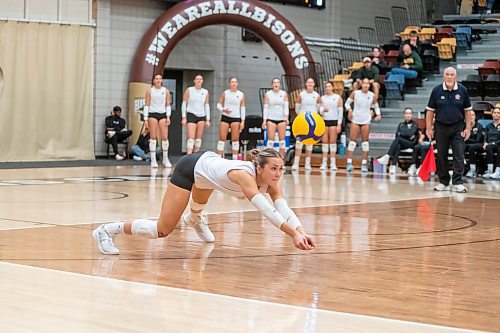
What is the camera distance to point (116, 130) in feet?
78.5

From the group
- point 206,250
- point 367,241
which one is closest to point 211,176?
point 206,250

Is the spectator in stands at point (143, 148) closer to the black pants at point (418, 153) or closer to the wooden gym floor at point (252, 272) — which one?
the black pants at point (418, 153)

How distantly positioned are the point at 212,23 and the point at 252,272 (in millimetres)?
19337

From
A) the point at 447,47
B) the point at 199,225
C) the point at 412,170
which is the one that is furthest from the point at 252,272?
the point at 447,47

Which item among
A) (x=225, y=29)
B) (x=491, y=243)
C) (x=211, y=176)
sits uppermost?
(x=225, y=29)

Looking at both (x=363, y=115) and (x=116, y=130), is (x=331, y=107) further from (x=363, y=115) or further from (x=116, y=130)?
(x=116, y=130)

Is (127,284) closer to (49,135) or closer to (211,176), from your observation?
(211,176)

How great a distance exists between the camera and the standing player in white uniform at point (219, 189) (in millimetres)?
6230

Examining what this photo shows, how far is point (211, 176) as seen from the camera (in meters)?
6.60

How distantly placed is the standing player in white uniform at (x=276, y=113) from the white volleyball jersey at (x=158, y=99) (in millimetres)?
2325

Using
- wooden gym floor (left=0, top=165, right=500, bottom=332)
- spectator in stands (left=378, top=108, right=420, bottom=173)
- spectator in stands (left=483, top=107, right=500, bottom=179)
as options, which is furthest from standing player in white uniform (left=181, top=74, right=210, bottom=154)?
wooden gym floor (left=0, top=165, right=500, bottom=332)

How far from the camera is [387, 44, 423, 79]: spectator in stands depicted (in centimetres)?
2452

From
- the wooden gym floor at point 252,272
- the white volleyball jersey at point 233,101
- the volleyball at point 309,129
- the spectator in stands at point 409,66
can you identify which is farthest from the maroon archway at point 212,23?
the wooden gym floor at point 252,272

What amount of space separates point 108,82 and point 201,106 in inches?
222
